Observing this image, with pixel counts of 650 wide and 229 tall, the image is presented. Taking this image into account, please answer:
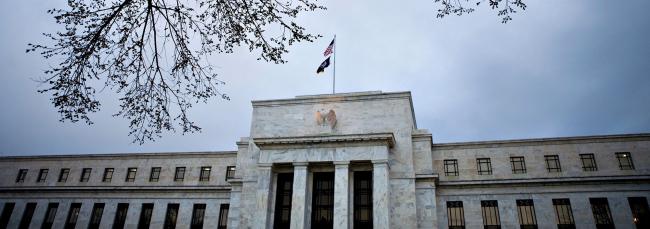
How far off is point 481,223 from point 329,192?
1271cm

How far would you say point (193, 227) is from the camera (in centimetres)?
4153

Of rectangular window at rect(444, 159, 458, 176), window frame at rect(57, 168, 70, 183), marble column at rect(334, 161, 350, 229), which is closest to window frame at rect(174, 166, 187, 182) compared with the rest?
window frame at rect(57, 168, 70, 183)

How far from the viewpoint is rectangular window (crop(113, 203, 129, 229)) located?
43.0 metres

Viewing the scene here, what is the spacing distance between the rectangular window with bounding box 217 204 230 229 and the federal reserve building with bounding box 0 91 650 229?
3.7 inches

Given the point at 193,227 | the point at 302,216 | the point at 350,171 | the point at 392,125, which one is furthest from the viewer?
the point at 193,227

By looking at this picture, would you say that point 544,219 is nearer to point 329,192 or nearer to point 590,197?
point 590,197

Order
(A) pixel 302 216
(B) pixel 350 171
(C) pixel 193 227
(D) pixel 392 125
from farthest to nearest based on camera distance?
(C) pixel 193 227 < (D) pixel 392 125 < (B) pixel 350 171 < (A) pixel 302 216

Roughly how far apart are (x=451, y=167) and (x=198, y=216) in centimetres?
2441

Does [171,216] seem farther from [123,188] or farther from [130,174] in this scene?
[130,174]

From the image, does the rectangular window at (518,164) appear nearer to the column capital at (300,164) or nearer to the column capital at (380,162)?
the column capital at (380,162)

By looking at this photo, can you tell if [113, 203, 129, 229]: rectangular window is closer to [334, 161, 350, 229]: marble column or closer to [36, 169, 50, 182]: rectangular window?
[36, 169, 50, 182]: rectangular window

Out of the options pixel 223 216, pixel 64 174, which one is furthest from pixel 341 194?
pixel 64 174

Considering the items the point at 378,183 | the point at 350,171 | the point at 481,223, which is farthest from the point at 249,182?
the point at 481,223

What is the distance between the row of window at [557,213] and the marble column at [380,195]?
256 inches
